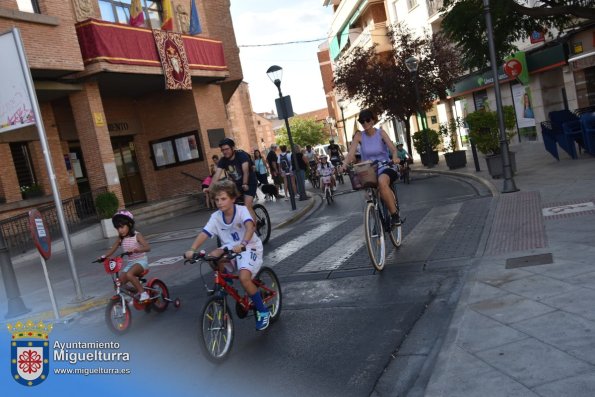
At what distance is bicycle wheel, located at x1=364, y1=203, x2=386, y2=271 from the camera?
670 cm

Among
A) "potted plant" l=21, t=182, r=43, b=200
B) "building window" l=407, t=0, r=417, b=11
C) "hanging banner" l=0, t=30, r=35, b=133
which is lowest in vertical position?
"potted plant" l=21, t=182, r=43, b=200

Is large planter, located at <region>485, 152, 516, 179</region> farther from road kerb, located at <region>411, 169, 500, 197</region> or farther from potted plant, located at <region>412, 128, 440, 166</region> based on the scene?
potted plant, located at <region>412, 128, 440, 166</region>

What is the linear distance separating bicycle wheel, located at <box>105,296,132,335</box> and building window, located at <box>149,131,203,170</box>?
56.1ft

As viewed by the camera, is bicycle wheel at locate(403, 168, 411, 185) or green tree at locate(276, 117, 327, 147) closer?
bicycle wheel at locate(403, 168, 411, 185)

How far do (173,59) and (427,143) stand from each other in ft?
33.2

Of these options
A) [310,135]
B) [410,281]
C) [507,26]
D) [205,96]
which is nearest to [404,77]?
[205,96]

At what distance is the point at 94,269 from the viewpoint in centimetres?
1122

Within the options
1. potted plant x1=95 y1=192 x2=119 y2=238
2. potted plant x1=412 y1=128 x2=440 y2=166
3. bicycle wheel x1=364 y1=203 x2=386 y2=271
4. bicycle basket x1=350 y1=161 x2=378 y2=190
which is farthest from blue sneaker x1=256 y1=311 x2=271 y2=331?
potted plant x1=412 y1=128 x2=440 y2=166

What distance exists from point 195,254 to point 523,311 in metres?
2.57

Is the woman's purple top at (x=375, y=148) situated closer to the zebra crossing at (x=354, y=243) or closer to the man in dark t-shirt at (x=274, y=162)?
the zebra crossing at (x=354, y=243)

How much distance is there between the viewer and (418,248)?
307 inches

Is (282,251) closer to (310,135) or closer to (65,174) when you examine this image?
(65,174)

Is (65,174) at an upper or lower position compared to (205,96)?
lower

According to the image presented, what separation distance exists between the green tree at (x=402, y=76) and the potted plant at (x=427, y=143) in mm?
2767
